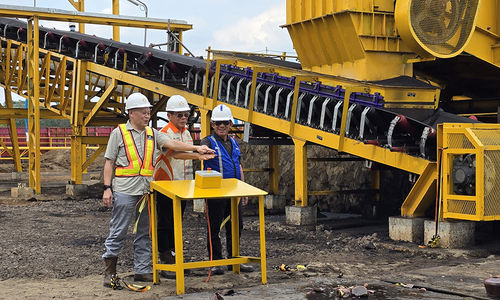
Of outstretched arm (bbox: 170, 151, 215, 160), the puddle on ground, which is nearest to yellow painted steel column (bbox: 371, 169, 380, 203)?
outstretched arm (bbox: 170, 151, 215, 160)

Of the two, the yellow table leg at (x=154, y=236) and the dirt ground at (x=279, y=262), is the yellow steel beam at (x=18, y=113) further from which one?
the yellow table leg at (x=154, y=236)

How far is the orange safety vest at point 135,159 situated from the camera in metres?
6.13

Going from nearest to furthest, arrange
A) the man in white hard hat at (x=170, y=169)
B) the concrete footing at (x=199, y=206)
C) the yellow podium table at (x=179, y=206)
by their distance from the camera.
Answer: the yellow podium table at (x=179, y=206) < the man in white hard hat at (x=170, y=169) < the concrete footing at (x=199, y=206)

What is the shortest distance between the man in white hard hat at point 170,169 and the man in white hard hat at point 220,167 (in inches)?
11.0

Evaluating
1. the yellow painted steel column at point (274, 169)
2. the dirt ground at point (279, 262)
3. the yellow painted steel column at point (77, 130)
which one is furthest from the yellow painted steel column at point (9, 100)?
the yellow painted steel column at point (274, 169)

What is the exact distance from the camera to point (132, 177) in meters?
6.14

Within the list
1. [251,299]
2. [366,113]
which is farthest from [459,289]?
[366,113]

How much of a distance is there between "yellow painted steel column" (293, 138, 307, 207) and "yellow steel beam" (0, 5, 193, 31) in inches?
327

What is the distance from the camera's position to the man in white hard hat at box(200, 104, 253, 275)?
6.69m

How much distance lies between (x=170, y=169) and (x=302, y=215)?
15.3 feet

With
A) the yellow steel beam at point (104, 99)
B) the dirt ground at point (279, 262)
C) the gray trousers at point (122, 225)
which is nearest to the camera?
the dirt ground at point (279, 262)

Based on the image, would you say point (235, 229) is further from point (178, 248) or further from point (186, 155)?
point (178, 248)

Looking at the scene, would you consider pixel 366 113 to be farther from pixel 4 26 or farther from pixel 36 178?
pixel 4 26

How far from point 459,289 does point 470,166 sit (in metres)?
2.59
